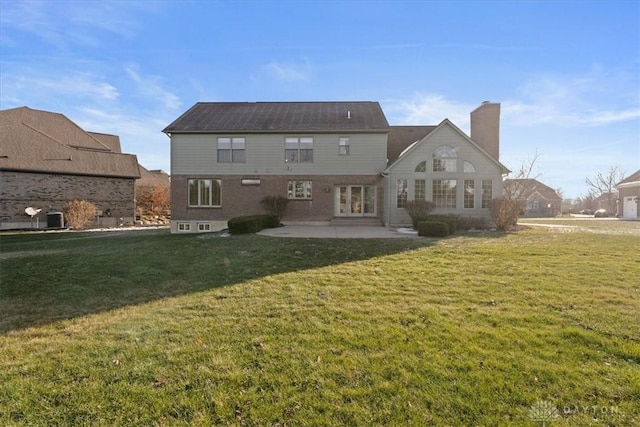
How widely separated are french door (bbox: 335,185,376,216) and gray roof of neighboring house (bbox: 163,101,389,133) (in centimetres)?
362

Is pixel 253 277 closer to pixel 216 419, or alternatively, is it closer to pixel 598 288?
pixel 216 419

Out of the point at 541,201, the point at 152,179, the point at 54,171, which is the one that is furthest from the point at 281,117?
the point at 541,201

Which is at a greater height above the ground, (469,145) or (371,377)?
(469,145)

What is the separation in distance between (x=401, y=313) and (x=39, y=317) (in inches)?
214

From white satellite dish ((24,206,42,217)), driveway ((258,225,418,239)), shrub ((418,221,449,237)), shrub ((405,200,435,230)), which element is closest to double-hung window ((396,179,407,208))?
shrub ((405,200,435,230))

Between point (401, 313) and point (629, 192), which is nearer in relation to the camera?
point (401, 313)

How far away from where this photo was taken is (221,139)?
63.0ft

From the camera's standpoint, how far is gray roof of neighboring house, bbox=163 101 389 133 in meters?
19.0

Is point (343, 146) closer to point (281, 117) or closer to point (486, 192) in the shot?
point (281, 117)

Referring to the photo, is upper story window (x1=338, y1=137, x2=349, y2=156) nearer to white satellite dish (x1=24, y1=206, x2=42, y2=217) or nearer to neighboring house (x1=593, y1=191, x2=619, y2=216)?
white satellite dish (x1=24, y1=206, x2=42, y2=217)

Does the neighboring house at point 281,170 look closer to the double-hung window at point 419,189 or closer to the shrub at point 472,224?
the double-hung window at point 419,189

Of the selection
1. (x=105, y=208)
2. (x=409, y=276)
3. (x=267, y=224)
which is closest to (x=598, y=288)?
(x=409, y=276)

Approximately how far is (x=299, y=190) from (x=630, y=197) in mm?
39374

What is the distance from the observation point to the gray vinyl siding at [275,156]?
62.1 ft
